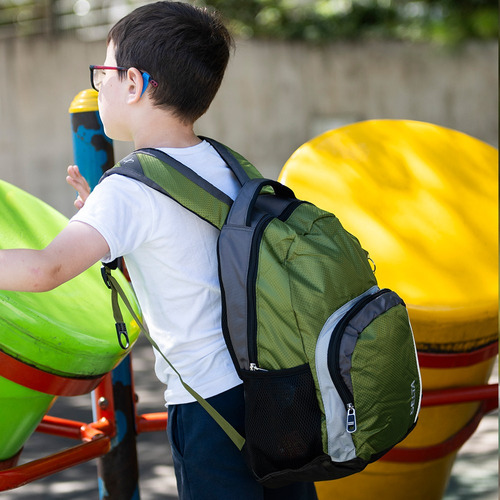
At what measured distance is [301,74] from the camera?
761 centimetres

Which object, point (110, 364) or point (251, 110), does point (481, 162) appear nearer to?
point (110, 364)

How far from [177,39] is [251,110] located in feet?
20.9

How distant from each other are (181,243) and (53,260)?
25cm

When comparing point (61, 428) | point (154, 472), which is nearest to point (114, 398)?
point (61, 428)

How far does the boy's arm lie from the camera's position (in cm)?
107

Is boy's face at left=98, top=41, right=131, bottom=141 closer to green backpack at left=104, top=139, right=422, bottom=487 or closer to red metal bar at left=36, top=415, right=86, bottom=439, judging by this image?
green backpack at left=104, top=139, right=422, bottom=487

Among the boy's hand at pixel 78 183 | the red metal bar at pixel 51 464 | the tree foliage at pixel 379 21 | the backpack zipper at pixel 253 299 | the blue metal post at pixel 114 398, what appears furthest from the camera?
the tree foliage at pixel 379 21

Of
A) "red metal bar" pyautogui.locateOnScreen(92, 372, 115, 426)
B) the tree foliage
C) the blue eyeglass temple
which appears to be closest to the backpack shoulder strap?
the blue eyeglass temple

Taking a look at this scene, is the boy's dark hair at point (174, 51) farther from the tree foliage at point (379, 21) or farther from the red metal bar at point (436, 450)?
the tree foliage at point (379, 21)

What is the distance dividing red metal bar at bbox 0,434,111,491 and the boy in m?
0.47

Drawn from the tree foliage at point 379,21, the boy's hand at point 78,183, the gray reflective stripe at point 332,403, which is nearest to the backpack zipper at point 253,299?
the gray reflective stripe at point 332,403

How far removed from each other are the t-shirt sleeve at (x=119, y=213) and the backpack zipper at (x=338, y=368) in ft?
1.14

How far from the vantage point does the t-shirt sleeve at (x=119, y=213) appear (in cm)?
115

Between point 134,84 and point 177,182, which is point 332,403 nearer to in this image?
point 177,182
